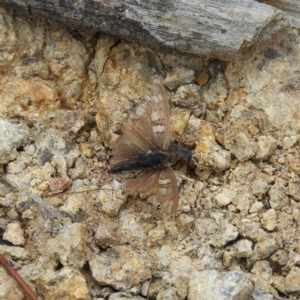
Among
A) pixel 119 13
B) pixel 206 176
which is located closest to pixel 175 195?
pixel 206 176

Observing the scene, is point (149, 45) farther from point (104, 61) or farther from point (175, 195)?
point (175, 195)

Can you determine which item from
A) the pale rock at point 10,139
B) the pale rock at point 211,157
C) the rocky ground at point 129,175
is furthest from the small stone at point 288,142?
the pale rock at point 10,139

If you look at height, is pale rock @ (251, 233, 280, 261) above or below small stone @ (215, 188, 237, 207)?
below

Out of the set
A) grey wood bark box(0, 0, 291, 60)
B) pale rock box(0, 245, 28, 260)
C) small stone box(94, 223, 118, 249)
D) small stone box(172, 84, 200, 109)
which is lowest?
pale rock box(0, 245, 28, 260)

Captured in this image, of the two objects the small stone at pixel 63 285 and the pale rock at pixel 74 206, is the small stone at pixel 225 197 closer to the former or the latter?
the pale rock at pixel 74 206

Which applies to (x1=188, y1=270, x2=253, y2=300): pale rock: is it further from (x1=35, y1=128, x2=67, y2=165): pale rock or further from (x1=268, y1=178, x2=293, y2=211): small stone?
(x1=35, y1=128, x2=67, y2=165): pale rock

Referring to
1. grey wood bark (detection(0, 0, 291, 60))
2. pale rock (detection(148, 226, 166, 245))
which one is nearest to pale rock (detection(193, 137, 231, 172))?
pale rock (detection(148, 226, 166, 245))

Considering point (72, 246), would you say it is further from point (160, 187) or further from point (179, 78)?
point (179, 78)
